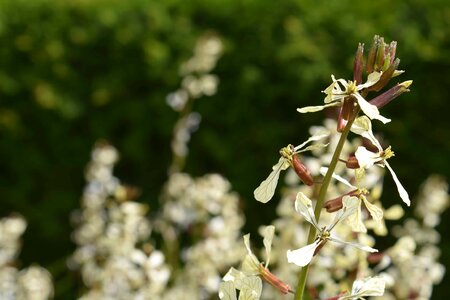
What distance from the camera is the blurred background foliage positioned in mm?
6039

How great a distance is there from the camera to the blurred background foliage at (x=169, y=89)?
6039 mm

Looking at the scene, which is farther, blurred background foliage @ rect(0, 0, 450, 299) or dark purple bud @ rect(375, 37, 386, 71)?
blurred background foliage @ rect(0, 0, 450, 299)

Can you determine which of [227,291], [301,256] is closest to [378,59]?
[301,256]

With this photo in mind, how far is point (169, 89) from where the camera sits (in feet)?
21.5

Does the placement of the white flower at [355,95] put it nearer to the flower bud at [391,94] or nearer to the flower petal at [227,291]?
the flower bud at [391,94]

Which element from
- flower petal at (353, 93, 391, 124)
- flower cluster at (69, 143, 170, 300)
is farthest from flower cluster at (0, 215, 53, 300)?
flower petal at (353, 93, 391, 124)

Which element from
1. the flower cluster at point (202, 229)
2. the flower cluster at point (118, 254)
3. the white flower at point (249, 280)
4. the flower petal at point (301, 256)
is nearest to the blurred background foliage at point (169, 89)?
the flower cluster at point (202, 229)

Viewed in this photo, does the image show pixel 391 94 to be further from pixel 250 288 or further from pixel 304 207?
pixel 250 288

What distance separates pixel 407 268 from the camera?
3402 millimetres

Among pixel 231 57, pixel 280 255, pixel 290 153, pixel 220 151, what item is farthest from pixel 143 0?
pixel 290 153

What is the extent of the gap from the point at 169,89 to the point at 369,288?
203 inches

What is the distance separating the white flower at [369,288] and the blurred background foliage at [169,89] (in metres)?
4.51

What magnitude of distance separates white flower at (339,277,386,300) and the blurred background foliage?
4.51 meters

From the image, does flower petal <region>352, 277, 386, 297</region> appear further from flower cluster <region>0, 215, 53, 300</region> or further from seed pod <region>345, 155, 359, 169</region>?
flower cluster <region>0, 215, 53, 300</region>
